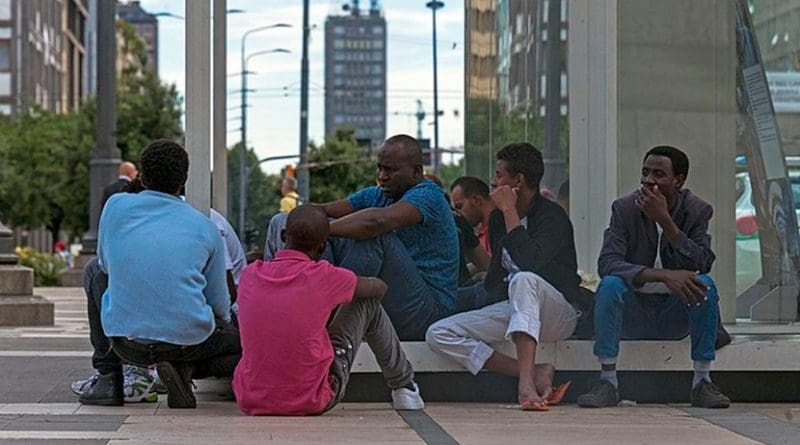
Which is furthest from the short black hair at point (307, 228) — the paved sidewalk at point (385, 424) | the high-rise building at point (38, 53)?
the high-rise building at point (38, 53)

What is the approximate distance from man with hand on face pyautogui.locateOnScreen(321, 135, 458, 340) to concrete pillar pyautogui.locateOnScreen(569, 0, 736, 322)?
1.44 metres

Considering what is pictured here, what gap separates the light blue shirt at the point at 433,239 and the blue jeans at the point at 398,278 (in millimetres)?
49

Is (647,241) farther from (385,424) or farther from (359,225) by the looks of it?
(385,424)

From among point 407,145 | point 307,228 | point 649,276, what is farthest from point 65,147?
point 307,228

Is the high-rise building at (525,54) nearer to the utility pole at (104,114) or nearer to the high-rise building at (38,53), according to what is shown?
the utility pole at (104,114)

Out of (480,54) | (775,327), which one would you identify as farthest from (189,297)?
(480,54)

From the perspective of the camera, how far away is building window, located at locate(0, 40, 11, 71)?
70250mm

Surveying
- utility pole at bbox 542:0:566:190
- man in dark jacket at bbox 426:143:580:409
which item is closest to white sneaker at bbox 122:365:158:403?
man in dark jacket at bbox 426:143:580:409

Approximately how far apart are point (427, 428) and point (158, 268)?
5.03ft

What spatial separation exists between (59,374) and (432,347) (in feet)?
9.55

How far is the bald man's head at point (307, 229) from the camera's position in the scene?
25.5 ft

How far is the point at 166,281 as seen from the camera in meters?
8.02

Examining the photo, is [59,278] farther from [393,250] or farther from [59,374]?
[393,250]

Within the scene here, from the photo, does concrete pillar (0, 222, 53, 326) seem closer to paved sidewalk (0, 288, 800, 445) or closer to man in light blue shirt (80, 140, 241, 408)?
paved sidewalk (0, 288, 800, 445)
